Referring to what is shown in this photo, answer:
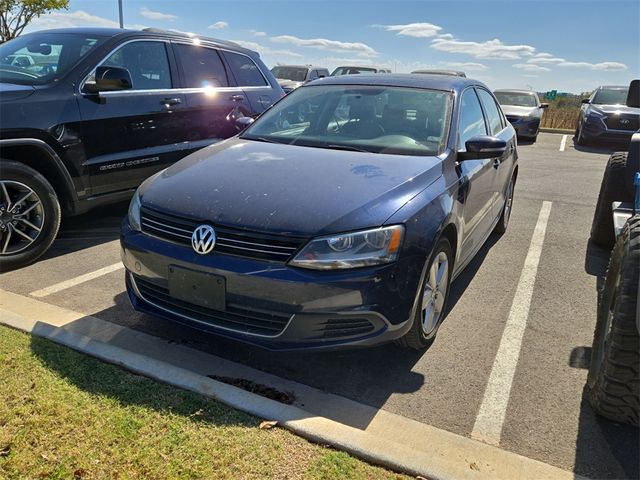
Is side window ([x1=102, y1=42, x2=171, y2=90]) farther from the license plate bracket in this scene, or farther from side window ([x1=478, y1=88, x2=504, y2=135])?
side window ([x1=478, y1=88, x2=504, y2=135])

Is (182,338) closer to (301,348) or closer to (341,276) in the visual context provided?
(301,348)

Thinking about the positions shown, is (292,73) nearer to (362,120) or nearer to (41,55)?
(41,55)

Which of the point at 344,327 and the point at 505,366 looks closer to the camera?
the point at 344,327

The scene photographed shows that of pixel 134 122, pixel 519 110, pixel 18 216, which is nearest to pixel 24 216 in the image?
pixel 18 216

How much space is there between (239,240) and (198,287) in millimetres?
330

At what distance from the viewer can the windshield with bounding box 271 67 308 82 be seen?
1764 centimetres

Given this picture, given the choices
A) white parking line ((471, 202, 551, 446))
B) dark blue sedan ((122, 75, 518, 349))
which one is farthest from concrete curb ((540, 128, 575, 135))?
dark blue sedan ((122, 75, 518, 349))

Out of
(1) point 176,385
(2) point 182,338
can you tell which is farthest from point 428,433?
(2) point 182,338

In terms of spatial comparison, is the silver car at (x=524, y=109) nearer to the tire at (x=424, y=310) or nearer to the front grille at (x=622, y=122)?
the front grille at (x=622, y=122)

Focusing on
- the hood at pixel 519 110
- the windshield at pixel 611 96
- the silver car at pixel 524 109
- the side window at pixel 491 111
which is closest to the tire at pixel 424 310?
the side window at pixel 491 111

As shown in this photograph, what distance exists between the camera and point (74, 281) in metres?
4.03

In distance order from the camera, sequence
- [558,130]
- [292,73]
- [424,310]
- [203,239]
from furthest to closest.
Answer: [558,130]
[292,73]
[424,310]
[203,239]

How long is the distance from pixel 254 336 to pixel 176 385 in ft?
1.49

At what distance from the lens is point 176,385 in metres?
2.65
